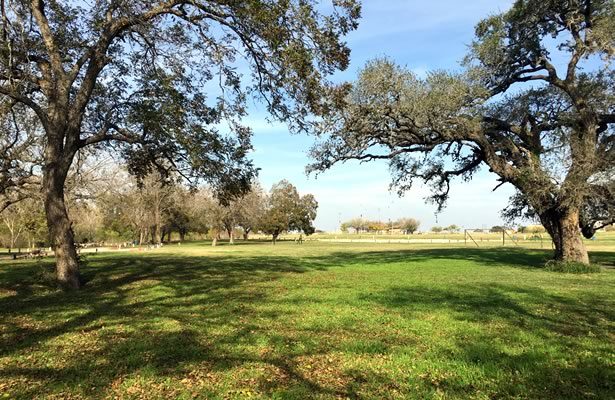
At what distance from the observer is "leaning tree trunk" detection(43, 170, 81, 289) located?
14164 mm

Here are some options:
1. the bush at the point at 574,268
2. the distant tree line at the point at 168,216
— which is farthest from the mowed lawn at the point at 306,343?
the distant tree line at the point at 168,216

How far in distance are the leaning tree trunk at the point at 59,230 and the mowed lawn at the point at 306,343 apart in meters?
0.66

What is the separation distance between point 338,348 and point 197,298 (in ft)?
21.0

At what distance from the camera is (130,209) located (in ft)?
205

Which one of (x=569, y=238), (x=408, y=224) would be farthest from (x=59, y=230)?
(x=408, y=224)

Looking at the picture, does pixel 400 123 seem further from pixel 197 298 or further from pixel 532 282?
pixel 197 298

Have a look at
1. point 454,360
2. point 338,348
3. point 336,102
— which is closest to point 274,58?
point 336,102

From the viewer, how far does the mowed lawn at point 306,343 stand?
5.42 meters

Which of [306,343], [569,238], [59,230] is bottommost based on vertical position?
[306,343]

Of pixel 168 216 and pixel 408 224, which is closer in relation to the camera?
pixel 168 216

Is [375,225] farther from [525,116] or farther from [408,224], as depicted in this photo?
[525,116]

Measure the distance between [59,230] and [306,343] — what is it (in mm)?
10645

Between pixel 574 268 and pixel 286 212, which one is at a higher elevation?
pixel 286 212

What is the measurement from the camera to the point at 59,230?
14312mm
